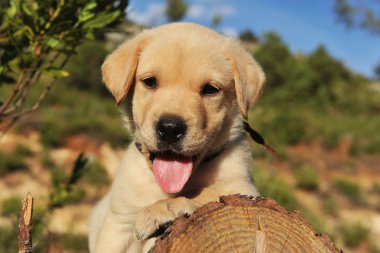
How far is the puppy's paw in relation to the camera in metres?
2.59

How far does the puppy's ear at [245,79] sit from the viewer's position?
3455 mm

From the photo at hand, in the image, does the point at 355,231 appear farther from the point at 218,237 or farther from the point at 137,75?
the point at 218,237

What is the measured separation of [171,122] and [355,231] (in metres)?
7.53

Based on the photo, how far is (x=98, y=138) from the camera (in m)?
12.1

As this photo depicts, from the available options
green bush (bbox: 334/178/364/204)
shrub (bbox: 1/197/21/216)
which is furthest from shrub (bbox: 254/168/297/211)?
shrub (bbox: 1/197/21/216)

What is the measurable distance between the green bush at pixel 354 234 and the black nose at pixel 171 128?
23.9 ft

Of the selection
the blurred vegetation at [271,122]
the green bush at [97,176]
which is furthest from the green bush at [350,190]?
the green bush at [97,176]

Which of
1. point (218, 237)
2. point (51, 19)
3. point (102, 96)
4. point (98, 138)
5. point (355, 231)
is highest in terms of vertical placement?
point (51, 19)

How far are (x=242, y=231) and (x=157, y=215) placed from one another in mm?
498

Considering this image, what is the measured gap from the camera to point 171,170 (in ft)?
10.2

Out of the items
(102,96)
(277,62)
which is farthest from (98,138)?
(277,62)

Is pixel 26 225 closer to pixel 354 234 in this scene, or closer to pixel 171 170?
pixel 171 170

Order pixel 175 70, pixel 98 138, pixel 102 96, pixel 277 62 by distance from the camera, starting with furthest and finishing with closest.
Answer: pixel 277 62 < pixel 102 96 < pixel 98 138 < pixel 175 70

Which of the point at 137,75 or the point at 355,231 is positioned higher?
the point at 137,75
